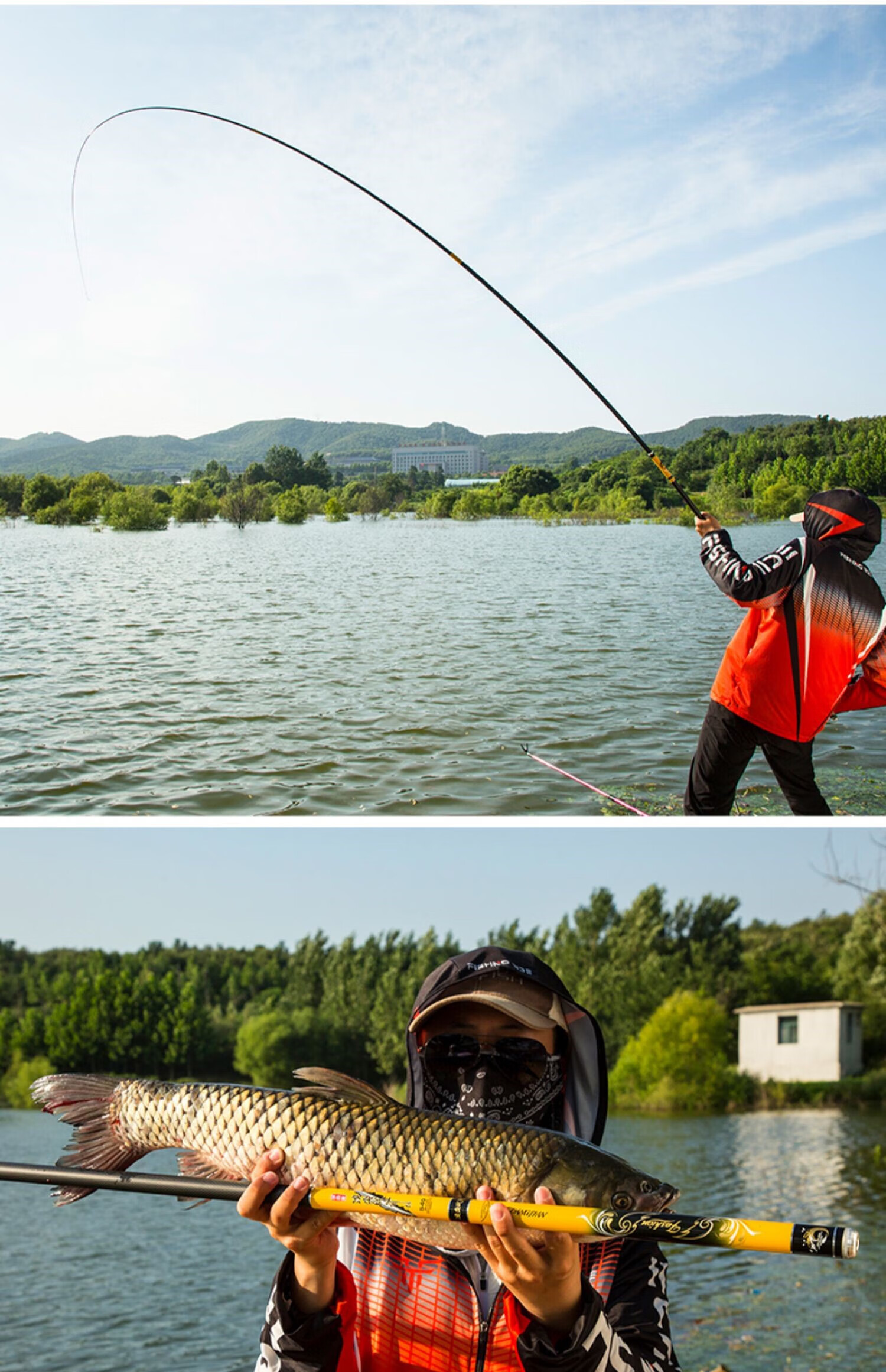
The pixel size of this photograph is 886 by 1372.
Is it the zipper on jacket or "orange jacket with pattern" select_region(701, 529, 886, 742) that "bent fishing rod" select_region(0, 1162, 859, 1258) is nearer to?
the zipper on jacket

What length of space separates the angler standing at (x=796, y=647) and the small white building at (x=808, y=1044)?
126 feet

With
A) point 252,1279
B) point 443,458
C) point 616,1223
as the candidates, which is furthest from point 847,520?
point 252,1279

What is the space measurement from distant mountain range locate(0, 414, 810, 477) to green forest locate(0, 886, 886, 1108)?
92.0ft

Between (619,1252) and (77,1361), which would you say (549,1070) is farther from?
(77,1361)

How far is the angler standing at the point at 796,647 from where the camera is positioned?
17.2 feet

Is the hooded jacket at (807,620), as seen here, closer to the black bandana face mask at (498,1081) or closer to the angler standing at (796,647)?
the angler standing at (796,647)

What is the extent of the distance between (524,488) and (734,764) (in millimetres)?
14925

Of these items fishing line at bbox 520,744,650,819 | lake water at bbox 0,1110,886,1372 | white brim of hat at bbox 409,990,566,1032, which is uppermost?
white brim of hat at bbox 409,990,566,1032

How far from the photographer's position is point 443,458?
61.1 feet

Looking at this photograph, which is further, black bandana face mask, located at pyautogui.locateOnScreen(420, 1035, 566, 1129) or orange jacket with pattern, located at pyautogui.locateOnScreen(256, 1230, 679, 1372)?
black bandana face mask, located at pyautogui.locateOnScreen(420, 1035, 566, 1129)

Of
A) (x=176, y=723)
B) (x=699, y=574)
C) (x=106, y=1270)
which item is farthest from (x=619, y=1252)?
(x=106, y=1270)

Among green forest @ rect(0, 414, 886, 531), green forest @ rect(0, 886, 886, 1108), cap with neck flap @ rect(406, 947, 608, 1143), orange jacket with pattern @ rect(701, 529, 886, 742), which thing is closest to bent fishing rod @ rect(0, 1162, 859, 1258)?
cap with neck flap @ rect(406, 947, 608, 1143)

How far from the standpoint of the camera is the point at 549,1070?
2.40 meters

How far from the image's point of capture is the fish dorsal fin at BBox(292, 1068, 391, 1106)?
6.94 ft
